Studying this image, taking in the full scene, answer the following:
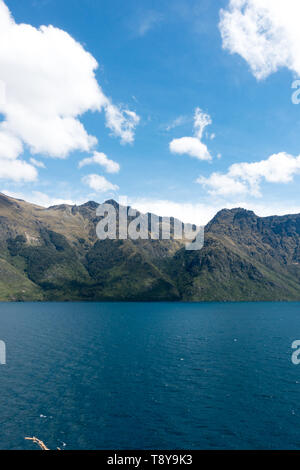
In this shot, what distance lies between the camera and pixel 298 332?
574 ft

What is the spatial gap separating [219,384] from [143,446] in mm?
36012

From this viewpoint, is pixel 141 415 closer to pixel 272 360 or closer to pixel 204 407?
pixel 204 407

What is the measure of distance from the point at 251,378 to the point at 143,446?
1853 inches

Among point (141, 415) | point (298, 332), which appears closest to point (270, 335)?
point (298, 332)

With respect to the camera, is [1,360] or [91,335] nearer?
[1,360]

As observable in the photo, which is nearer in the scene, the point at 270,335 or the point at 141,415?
the point at 141,415

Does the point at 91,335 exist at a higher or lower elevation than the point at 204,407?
lower

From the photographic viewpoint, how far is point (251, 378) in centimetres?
8238

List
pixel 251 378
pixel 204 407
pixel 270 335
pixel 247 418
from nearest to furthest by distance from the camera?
pixel 247 418 < pixel 204 407 < pixel 251 378 < pixel 270 335
